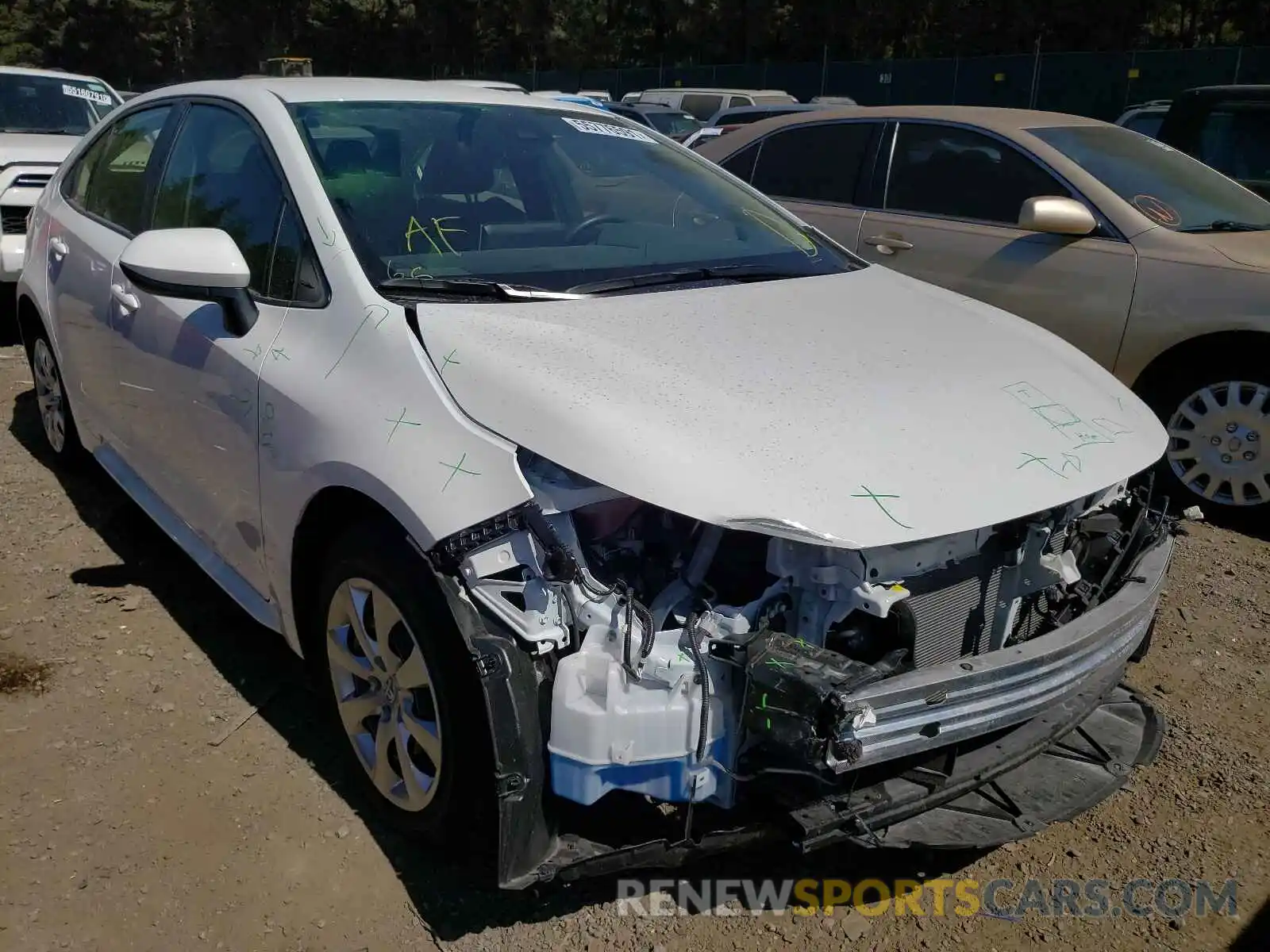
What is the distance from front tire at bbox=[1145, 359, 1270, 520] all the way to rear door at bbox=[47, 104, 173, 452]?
4345mm

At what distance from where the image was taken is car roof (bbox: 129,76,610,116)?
3242 millimetres

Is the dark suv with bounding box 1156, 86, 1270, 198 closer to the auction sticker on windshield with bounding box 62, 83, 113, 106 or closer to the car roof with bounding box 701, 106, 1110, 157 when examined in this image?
the car roof with bounding box 701, 106, 1110, 157

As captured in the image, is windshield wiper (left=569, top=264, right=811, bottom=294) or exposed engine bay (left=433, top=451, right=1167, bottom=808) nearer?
exposed engine bay (left=433, top=451, right=1167, bottom=808)

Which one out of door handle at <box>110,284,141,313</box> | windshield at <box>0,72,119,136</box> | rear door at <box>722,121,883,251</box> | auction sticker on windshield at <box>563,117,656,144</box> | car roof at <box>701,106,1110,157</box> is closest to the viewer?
door handle at <box>110,284,141,313</box>

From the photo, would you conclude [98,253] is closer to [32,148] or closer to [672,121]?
[32,148]

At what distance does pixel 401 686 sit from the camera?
2469 millimetres

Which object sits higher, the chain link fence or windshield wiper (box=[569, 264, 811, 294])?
windshield wiper (box=[569, 264, 811, 294])

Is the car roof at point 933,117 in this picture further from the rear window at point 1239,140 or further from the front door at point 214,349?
the front door at point 214,349

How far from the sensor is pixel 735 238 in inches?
134

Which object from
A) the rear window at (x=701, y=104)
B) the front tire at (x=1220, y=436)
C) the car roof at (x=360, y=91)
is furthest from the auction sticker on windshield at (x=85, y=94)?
the rear window at (x=701, y=104)

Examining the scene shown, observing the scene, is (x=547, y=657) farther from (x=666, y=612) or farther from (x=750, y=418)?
(x=750, y=418)

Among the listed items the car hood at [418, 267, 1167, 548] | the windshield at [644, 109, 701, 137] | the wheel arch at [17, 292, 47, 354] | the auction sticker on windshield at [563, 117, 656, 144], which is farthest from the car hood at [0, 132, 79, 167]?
the windshield at [644, 109, 701, 137]

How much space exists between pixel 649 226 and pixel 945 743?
1846 mm

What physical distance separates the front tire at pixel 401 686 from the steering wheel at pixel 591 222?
1.23 m
